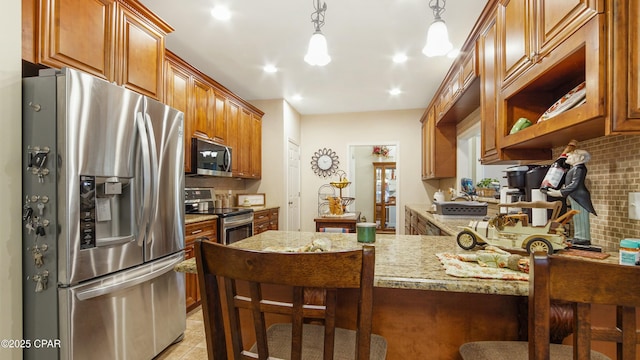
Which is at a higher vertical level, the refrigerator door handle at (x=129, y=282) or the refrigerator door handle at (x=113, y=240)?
the refrigerator door handle at (x=113, y=240)

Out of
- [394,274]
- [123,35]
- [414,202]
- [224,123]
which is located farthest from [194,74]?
[414,202]

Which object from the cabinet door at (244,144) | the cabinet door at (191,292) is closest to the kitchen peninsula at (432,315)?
the cabinet door at (191,292)

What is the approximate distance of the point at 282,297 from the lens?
123 centimetres

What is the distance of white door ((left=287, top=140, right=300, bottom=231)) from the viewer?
5043mm

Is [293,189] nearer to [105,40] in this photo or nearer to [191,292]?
[191,292]

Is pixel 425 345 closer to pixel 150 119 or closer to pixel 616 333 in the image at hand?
pixel 616 333

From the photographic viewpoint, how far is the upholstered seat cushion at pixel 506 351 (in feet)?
2.89

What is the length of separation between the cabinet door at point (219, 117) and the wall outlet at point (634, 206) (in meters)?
3.60

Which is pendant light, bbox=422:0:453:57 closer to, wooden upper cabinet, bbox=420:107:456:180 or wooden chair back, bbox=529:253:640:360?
wooden chair back, bbox=529:253:640:360

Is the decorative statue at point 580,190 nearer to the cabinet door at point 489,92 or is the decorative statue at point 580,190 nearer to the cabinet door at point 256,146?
the cabinet door at point 489,92

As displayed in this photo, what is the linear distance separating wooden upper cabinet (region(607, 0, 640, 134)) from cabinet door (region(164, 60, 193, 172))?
307 centimetres

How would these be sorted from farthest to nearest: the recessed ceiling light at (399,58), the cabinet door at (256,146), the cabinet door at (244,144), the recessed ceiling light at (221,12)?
the cabinet door at (256,146)
the cabinet door at (244,144)
the recessed ceiling light at (399,58)
the recessed ceiling light at (221,12)

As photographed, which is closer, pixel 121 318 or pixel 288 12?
pixel 121 318

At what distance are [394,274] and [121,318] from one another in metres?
1.59
